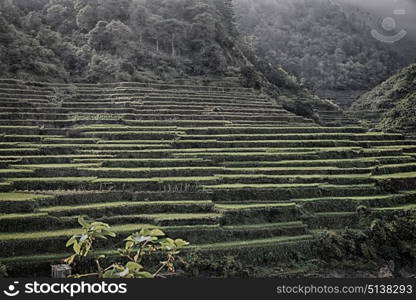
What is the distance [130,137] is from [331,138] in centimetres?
686

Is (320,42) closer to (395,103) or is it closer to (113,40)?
(395,103)

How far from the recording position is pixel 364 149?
17.1 m

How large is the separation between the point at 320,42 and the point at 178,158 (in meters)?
30.6

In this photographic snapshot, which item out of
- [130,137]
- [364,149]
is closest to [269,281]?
[130,137]

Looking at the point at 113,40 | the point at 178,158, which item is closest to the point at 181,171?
the point at 178,158

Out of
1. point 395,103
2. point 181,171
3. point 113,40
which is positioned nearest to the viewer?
point 181,171

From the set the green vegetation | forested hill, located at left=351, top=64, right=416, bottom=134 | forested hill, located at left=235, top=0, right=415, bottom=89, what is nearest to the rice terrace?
the green vegetation

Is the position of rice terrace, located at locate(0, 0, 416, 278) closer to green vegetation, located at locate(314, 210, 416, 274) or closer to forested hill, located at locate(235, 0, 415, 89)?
green vegetation, located at locate(314, 210, 416, 274)

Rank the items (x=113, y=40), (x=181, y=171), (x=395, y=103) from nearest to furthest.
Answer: (x=181, y=171) < (x=113, y=40) < (x=395, y=103)

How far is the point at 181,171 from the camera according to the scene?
1327 centimetres

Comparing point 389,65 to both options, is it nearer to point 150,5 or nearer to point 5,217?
point 150,5

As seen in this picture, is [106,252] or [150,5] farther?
[150,5]

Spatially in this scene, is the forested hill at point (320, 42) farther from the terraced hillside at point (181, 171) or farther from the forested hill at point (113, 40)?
the terraced hillside at point (181, 171)

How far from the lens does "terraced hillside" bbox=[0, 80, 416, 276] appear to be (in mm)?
10984
